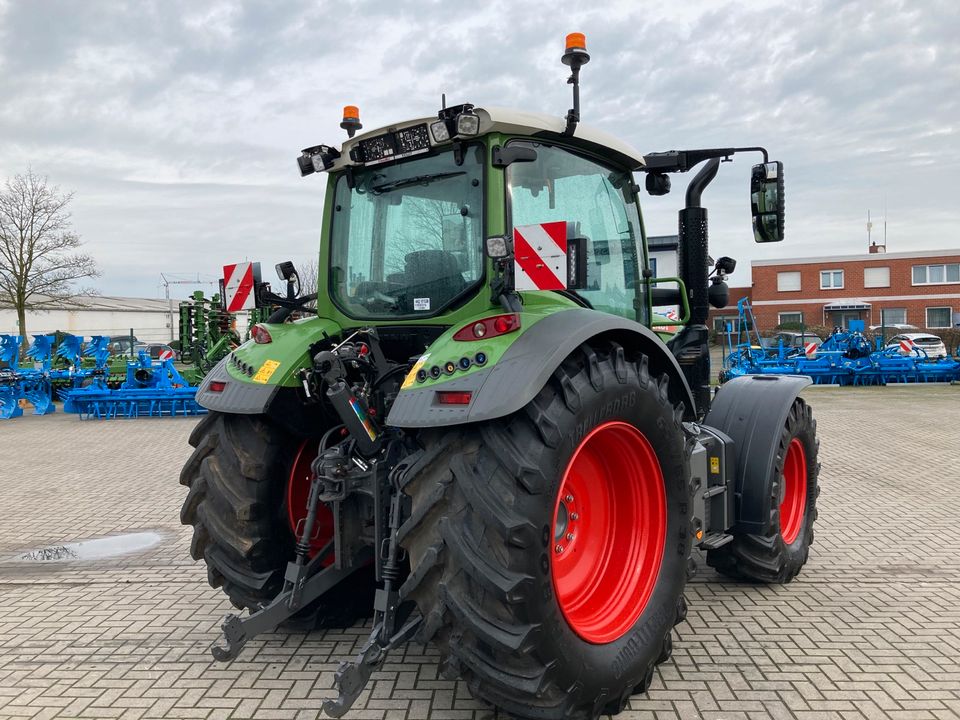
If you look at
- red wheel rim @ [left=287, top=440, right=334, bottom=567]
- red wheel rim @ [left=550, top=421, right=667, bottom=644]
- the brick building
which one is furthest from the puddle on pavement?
the brick building

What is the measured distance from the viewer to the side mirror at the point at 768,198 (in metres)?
4.30

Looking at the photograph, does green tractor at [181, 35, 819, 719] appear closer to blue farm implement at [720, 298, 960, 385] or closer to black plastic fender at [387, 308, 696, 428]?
black plastic fender at [387, 308, 696, 428]

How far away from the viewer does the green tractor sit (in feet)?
8.56

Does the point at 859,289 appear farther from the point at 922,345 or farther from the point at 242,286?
the point at 242,286

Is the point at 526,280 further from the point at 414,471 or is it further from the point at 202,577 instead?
the point at 202,577

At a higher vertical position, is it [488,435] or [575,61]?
[575,61]

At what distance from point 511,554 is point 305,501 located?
63.3 inches

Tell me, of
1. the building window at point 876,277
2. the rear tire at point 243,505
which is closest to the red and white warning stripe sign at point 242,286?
the rear tire at point 243,505

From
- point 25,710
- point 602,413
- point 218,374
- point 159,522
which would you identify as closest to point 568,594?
point 602,413

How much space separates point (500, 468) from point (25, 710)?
7.81ft

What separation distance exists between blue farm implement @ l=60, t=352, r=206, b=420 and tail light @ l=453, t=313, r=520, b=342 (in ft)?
40.8

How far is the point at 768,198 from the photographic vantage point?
432 cm

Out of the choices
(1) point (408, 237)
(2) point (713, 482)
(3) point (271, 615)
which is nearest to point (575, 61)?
(1) point (408, 237)

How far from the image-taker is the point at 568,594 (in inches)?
126
